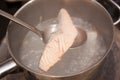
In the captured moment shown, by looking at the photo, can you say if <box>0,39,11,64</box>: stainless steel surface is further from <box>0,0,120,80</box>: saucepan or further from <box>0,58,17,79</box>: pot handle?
<box>0,58,17,79</box>: pot handle

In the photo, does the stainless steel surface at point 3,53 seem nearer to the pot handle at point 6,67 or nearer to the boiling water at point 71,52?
the boiling water at point 71,52

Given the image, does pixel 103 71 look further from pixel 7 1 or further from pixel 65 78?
pixel 7 1

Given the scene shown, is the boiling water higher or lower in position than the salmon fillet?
lower

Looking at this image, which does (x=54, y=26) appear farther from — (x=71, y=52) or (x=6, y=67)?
(x=6, y=67)

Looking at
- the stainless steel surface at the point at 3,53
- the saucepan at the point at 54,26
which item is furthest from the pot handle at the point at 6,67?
the stainless steel surface at the point at 3,53

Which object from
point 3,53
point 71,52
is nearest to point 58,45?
point 71,52

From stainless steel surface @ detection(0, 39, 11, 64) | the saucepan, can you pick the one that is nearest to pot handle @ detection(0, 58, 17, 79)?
the saucepan

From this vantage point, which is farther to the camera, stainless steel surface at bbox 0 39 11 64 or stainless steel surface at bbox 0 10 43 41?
stainless steel surface at bbox 0 39 11 64
